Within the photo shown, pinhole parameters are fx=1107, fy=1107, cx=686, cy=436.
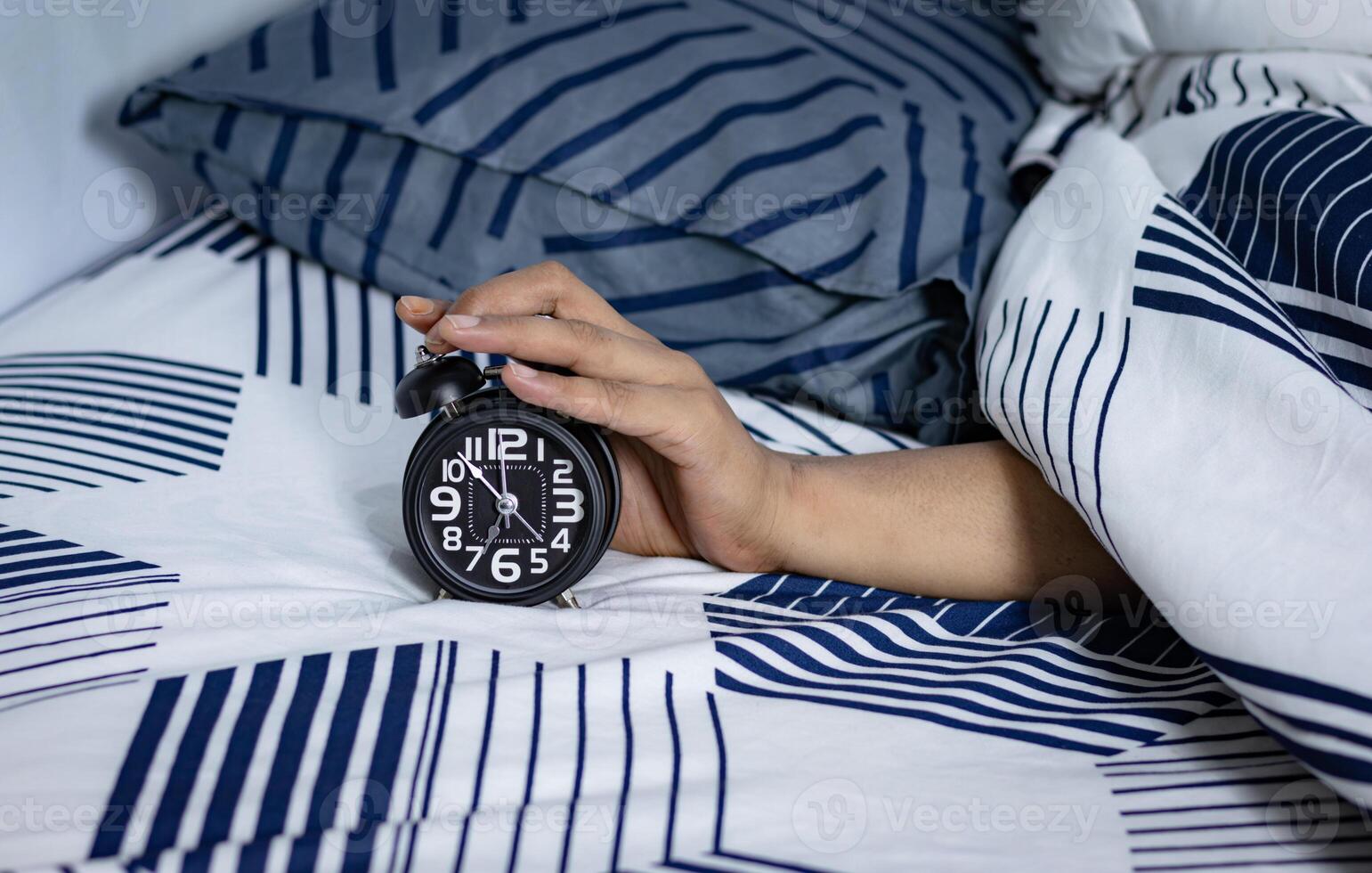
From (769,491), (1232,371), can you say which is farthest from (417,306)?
(1232,371)

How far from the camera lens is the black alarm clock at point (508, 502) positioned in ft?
2.83

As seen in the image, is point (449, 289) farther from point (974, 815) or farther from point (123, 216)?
point (974, 815)

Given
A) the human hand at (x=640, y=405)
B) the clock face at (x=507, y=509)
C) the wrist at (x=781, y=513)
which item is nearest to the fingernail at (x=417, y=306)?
the human hand at (x=640, y=405)

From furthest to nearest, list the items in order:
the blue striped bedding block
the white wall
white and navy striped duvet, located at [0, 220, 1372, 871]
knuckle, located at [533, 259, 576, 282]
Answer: the white wall
the blue striped bedding block
knuckle, located at [533, 259, 576, 282]
white and navy striped duvet, located at [0, 220, 1372, 871]

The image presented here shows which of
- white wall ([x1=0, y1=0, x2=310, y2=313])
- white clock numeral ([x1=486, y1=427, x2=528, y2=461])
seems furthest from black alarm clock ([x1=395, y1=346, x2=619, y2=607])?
white wall ([x1=0, y1=0, x2=310, y2=313])

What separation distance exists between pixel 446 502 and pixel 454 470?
26 mm

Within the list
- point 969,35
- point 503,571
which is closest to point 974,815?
point 503,571

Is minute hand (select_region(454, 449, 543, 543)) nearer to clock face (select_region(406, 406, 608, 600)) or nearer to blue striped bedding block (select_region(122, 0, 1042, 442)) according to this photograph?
clock face (select_region(406, 406, 608, 600))

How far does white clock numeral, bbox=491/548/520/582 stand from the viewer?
0.89 meters

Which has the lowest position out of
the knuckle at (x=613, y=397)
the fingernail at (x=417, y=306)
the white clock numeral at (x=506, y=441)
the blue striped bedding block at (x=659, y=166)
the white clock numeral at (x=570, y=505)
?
the white clock numeral at (x=570, y=505)

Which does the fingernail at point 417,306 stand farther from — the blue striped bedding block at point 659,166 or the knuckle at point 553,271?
the blue striped bedding block at point 659,166

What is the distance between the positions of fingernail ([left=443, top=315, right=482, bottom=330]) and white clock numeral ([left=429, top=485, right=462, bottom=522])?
0.45 feet

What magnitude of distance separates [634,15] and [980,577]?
0.78 m

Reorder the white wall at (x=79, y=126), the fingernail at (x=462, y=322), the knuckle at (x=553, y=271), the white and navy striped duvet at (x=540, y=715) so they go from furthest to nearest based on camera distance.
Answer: the white wall at (x=79, y=126) → the knuckle at (x=553, y=271) → the fingernail at (x=462, y=322) → the white and navy striped duvet at (x=540, y=715)
